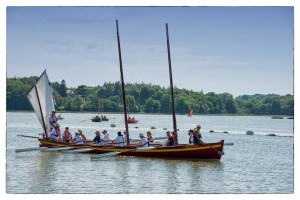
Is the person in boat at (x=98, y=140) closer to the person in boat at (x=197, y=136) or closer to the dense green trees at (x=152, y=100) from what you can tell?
the dense green trees at (x=152, y=100)

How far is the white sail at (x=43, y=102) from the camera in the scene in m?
29.0

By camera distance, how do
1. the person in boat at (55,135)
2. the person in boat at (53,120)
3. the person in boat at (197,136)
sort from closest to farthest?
the person in boat at (197,136) → the person in boat at (55,135) → the person in boat at (53,120)

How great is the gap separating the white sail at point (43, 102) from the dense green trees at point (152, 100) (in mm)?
378

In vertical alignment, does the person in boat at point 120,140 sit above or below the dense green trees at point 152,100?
below

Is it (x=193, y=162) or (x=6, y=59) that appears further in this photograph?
(x=193, y=162)

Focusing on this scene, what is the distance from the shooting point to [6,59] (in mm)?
18156

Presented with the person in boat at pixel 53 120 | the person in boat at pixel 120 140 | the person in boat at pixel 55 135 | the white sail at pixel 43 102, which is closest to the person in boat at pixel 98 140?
the person in boat at pixel 120 140

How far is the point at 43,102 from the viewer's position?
30.5m

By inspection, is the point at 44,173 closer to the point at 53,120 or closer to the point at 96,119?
the point at 53,120

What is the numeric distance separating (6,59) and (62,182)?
467 centimetres

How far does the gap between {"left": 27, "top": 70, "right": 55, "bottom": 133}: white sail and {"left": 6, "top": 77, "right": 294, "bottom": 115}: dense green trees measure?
1.24ft
